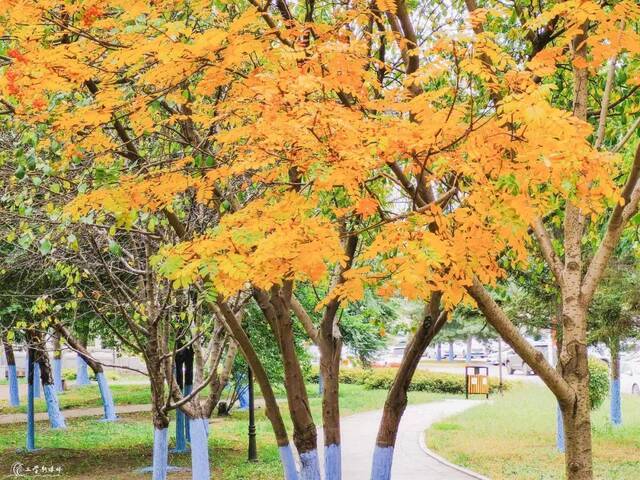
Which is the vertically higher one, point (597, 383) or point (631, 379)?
point (597, 383)

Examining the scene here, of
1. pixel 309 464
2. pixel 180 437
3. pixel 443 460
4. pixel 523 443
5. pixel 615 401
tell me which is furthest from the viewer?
pixel 615 401

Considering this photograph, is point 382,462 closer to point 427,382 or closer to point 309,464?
point 309,464

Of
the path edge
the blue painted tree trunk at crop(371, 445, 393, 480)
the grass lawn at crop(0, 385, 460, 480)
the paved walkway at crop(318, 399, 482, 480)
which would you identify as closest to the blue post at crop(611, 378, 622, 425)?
the paved walkway at crop(318, 399, 482, 480)

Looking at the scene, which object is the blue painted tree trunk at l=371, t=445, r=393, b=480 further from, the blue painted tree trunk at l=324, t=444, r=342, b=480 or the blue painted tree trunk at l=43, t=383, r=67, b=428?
the blue painted tree trunk at l=43, t=383, r=67, b=428

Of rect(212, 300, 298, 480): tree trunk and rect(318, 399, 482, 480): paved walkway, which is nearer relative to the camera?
rect(212, 300, 298, 480): tree trunk

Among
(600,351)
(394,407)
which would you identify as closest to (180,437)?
(394,407)

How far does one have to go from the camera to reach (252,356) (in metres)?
8.30

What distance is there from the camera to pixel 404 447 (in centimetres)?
1739

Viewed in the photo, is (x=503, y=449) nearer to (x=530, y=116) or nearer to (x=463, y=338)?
(x=530, y=116)

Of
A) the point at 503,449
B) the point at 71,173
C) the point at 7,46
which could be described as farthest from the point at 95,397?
the point at 7,46

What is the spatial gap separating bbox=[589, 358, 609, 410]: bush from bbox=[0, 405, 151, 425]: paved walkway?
1546 cm

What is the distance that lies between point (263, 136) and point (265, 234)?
796 mm

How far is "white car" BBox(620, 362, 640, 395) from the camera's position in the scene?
3447cm

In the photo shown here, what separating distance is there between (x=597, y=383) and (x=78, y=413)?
17585mm
